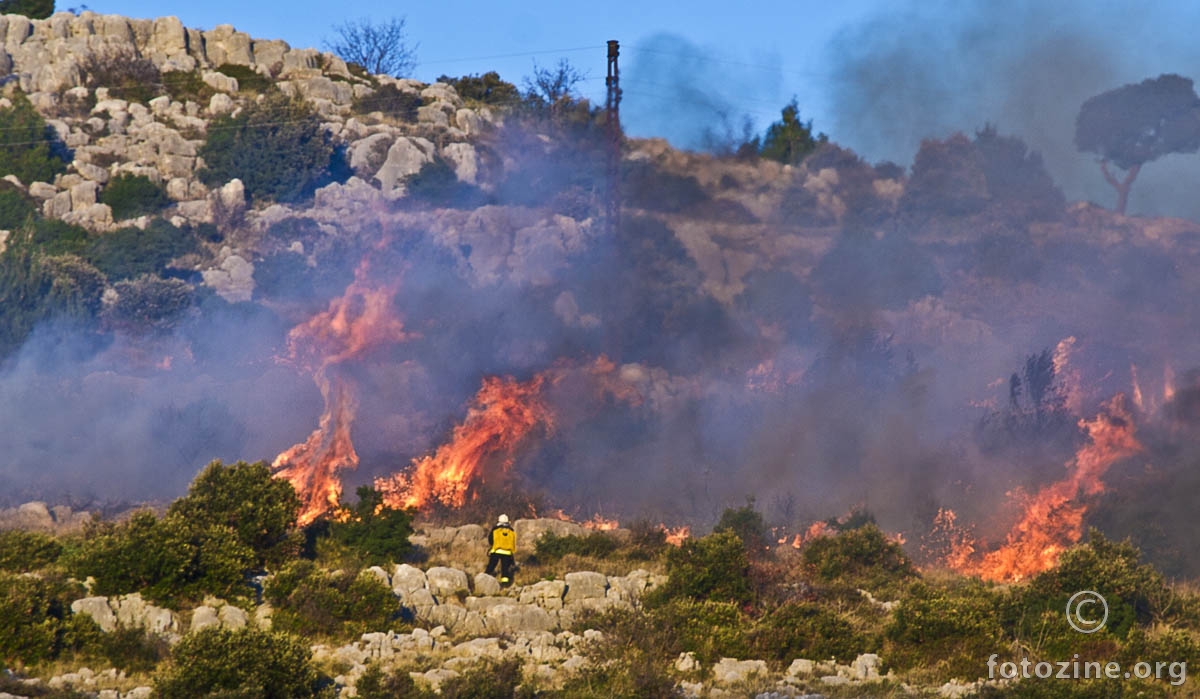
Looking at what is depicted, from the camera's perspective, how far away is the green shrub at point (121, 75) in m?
83.1

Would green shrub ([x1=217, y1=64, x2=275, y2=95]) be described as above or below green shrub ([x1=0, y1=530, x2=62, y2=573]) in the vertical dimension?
above

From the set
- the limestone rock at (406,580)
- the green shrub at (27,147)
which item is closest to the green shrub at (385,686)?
the limestone rock at (406,580)

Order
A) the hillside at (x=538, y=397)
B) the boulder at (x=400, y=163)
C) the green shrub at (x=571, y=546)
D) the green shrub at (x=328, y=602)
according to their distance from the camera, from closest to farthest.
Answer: the green shrub at (x=328, y=602) → the hillside at (x=538, y=397) → the green shrub at (x=571, y=546) → the boulder at (x=400, y=163)

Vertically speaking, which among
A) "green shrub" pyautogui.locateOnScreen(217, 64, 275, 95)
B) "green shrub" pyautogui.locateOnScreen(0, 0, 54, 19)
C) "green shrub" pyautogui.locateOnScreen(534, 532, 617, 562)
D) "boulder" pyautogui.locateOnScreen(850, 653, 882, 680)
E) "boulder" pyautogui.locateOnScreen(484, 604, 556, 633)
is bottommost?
"boulder" pyautogui.locateOnScreen(850, 653, 882, 680)

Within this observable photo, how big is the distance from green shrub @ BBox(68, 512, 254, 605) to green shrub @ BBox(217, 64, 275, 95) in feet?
204

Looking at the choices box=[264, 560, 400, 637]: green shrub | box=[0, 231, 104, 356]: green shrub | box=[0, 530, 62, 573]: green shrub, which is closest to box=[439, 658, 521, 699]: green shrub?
box=[264, 560, 400, 637]: green shrub

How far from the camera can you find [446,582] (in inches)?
1229

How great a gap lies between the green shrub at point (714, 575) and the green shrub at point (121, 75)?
206 ft

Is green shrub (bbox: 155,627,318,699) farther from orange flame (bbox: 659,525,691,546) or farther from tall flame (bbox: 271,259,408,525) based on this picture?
orange flame (bbox: 659,525,691,546)

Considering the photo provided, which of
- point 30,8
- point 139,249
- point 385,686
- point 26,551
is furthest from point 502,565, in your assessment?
point 30,8

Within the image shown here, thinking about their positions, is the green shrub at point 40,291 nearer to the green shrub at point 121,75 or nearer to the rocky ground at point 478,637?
the green shrub at point 121,75

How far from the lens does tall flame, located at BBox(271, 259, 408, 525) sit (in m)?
43.2
